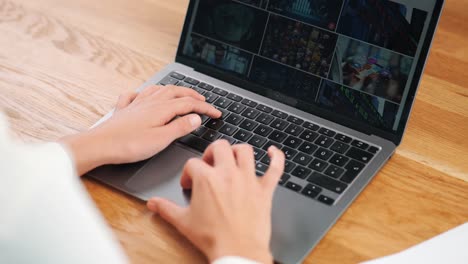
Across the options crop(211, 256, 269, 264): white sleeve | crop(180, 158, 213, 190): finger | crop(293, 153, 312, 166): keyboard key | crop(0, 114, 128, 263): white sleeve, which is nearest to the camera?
crop(0, 114, 128, 263): white sleeve

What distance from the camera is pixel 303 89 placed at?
111 centimetres

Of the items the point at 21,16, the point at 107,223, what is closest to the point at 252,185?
the point at 107,223

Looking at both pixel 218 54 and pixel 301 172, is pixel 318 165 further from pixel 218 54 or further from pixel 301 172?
pixel 218 54

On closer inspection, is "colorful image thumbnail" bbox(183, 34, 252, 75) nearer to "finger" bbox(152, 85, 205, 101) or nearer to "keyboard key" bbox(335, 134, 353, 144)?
"finger" bbox(152, 85, 205, 101)

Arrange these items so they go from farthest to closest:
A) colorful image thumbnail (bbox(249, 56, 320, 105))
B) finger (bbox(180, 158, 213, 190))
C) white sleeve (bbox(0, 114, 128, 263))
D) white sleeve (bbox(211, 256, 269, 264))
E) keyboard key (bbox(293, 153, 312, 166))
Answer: colorful image thumbnail (bbox(249, 56, 320, 105)) < keyboard key (bbox(293, 153, 312, 166)) < finger (bbox(180, 158, 213, 190)) < white sleeve (bbox(211, 256, 269, 264)) < white sleeve (bbox(0, 114, 128, 263))

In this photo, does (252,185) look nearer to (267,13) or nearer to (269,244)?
(269,244)

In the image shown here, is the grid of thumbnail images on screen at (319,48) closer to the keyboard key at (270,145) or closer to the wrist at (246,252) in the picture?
the keyboard key at (270,145)

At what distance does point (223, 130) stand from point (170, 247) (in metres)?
0.23

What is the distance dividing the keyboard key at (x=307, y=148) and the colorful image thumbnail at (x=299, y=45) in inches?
4.8

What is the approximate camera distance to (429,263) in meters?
0.89

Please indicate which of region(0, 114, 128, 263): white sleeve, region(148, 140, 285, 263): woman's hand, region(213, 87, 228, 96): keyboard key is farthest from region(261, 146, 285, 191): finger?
region(0, 114, 128, 263): white sleeve

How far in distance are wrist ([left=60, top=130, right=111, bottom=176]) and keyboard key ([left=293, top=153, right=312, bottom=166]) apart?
0.83 feet

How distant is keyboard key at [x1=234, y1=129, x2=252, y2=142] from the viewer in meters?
1.05

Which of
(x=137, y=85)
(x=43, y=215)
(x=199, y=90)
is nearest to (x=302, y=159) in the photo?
(x=199, y=90)
